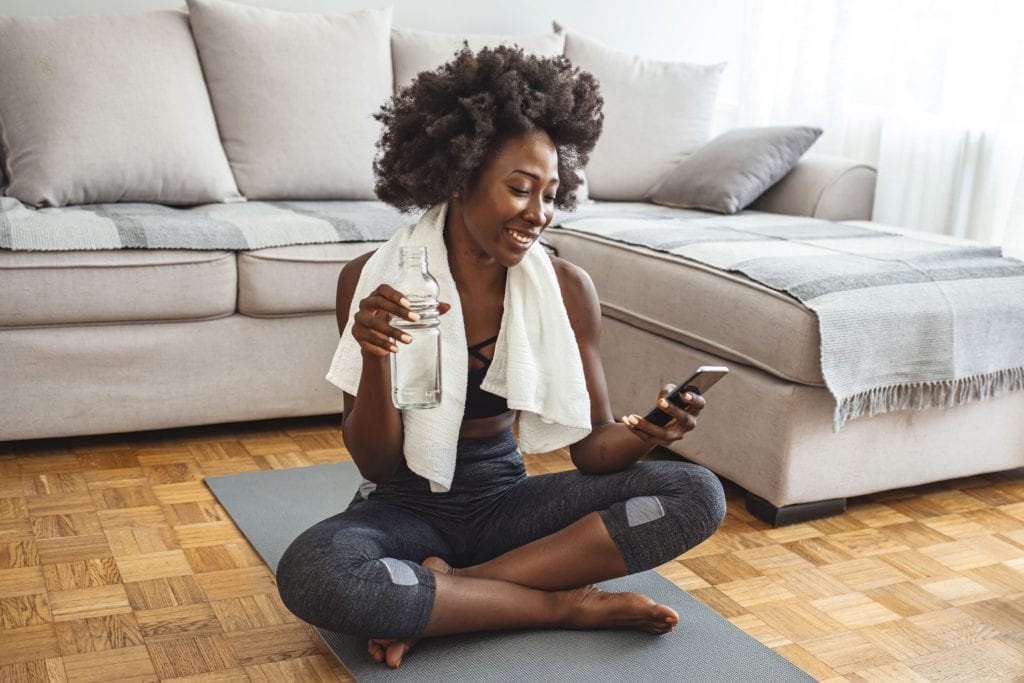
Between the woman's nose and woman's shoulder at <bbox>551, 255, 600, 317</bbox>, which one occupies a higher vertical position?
the woman's nose

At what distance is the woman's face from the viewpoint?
1.61 metres

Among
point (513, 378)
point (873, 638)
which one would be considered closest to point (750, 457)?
point (873, 638)

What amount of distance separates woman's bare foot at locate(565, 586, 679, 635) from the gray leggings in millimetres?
53

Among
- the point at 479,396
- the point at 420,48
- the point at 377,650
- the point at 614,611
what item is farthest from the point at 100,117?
the point at 614,611

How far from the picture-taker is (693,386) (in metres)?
1.57

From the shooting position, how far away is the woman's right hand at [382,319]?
53.4 inches

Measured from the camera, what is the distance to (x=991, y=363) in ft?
7.50

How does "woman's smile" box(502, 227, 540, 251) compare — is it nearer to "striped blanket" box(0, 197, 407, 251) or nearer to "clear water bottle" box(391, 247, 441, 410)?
"clear water bottle" box(391, 247, 441, 410)

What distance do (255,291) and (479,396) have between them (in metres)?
0.94

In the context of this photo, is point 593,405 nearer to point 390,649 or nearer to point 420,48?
point 390,649

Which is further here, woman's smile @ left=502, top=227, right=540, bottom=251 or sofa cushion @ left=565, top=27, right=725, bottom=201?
sofa cushion @ left=565, top=27, right=725, bottom=201

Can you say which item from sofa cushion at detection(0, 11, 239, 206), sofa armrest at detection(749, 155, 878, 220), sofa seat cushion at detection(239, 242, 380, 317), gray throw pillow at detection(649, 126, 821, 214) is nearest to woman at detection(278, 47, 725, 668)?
sofa seat cushion at detection(239, 242, 380, 317)

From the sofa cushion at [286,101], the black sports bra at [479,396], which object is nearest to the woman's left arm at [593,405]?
the black sports bra at [479,396]

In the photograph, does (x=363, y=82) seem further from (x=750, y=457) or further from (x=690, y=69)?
(x=750, y=457)
